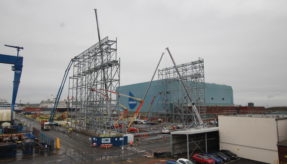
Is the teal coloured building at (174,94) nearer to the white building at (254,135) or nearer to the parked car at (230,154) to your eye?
the white building at (254,135)

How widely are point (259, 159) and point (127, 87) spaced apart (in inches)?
2405

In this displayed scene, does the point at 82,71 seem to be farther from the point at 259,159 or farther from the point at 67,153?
the point at 259,159

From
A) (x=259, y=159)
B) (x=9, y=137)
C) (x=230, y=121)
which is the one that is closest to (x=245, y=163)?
(x=259, y=159)

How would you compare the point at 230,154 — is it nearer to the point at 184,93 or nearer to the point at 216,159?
the point at 216,159

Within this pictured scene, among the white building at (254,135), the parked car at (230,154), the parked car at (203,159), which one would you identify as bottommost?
the parked car at (230,154)

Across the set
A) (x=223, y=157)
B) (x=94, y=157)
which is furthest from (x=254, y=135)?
(x=94, y=157)

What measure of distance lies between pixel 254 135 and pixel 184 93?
98.3 ft

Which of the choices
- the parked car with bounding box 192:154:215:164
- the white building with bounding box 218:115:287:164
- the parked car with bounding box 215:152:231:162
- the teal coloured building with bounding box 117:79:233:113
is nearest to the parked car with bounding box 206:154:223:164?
the parked car with bounding box 215:152:231:162

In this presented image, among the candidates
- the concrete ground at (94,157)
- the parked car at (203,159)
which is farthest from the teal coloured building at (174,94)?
the parked car at (203,159)

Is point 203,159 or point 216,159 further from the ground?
point 203,159

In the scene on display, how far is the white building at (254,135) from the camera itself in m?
16.4

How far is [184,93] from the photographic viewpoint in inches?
1869

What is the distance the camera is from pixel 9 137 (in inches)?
861

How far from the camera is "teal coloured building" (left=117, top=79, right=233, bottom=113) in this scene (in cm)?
4697
